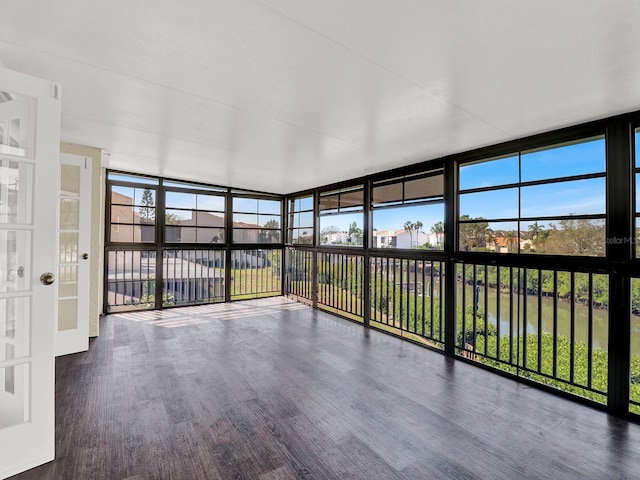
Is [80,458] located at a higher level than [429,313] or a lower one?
lower

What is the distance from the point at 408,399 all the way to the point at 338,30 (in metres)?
2.54

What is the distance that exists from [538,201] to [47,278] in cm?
363

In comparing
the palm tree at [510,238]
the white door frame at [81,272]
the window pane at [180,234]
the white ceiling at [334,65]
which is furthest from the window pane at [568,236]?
the window pane at [180,234]

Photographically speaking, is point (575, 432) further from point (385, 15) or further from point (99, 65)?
point (99, 65)

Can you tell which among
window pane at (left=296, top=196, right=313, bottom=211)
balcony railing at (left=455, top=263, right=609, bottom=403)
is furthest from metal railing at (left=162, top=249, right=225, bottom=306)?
balcony railing at (left=455, top=263, right=609, bottom=403)

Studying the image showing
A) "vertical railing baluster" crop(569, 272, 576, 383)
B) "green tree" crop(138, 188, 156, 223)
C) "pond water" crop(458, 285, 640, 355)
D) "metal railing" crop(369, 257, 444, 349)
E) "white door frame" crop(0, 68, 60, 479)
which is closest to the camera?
"white door frame" crop(0, 68, 60, 479)

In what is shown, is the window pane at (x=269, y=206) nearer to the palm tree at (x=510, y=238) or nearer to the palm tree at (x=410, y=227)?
the palm tree at (x=410, y=227)

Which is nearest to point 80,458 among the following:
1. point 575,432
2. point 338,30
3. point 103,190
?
point 338,30

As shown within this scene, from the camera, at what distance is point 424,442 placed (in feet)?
6.09

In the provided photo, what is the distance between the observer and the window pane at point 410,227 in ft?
11.5

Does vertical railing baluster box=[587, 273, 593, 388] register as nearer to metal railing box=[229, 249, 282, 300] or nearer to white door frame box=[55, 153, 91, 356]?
white door frame box=[55, 153, 91, 356]

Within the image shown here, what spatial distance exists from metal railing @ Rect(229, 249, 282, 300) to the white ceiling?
3.42 meters

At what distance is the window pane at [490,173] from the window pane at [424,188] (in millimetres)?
266

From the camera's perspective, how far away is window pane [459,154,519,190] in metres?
2.78
